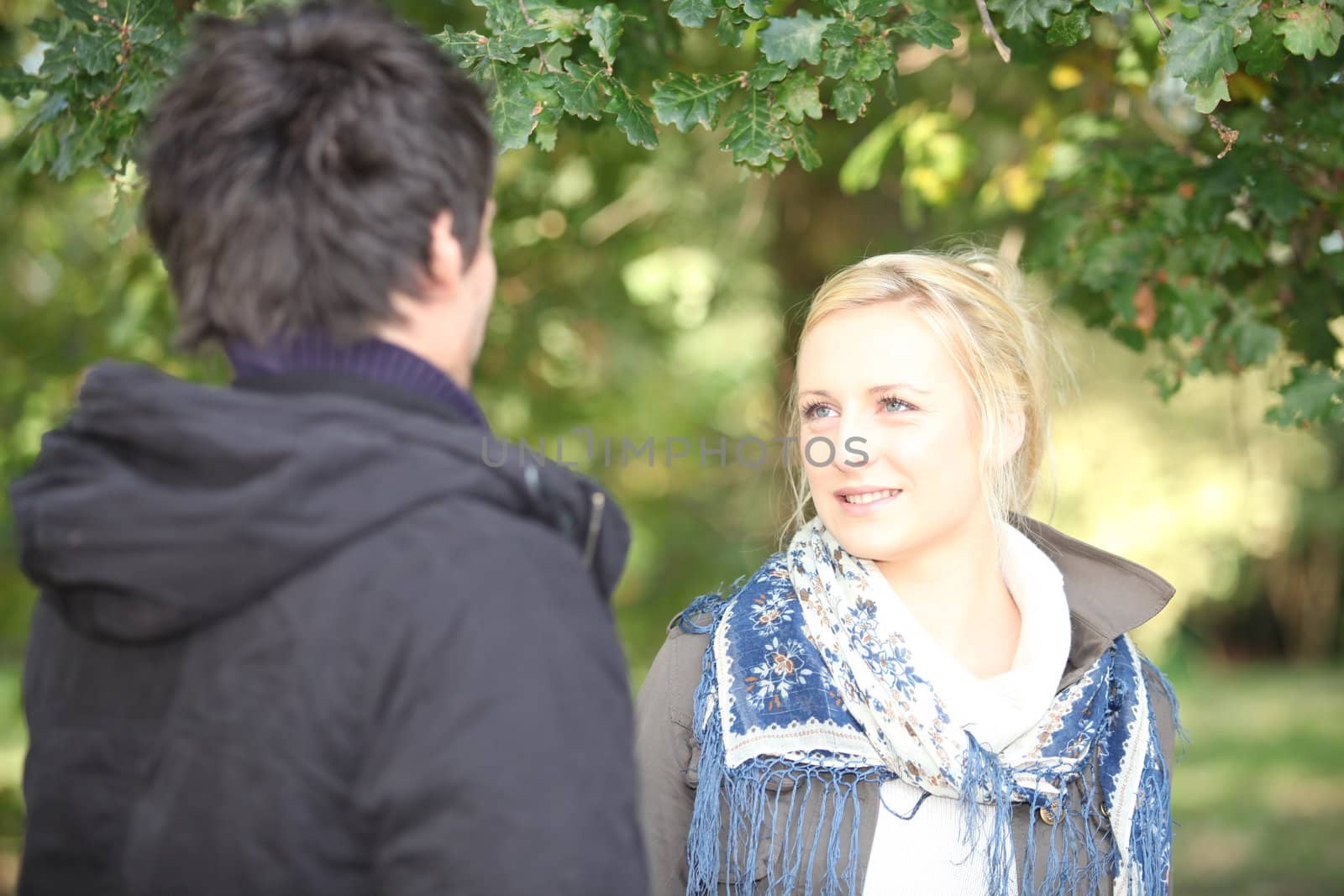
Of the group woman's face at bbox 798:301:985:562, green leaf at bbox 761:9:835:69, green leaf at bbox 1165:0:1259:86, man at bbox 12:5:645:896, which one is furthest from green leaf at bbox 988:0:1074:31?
man at bbox 12:5:645:896

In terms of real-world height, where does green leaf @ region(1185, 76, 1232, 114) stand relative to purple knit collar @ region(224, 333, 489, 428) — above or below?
above

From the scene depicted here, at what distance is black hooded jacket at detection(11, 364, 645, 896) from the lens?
41.9 inches

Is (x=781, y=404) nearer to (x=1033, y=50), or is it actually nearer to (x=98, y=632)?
(x=1033, y=50)

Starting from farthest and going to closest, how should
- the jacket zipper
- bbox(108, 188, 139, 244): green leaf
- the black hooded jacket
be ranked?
bbox(108, 188, 139, 244): green leaf < the jacket zipper < the black hooded jacket

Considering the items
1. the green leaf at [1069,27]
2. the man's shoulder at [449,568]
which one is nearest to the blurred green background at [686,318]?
the man's shoulder at [449,568]

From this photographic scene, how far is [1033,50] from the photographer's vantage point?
9.16 feet

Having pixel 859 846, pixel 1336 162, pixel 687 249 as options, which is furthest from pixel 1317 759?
pixel 859 846

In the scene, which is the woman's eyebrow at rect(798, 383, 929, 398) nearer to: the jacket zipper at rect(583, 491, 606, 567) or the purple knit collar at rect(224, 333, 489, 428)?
the jacket zipper at rect(583, 491, 606, 567)

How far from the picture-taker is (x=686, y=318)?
5.25 m

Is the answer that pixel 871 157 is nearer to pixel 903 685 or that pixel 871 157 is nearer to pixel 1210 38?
pixel 1210 38

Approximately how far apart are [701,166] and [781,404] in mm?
1927

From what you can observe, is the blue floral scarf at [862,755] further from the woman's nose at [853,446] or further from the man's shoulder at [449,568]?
the man's shoulder at [449,568]

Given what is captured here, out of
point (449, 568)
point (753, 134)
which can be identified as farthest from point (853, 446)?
point (449, 568)

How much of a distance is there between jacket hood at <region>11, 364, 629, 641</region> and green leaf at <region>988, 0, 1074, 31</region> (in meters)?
1.41
